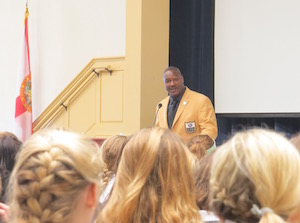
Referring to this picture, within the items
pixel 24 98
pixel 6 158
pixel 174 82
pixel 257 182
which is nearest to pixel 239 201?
pixel 257 182

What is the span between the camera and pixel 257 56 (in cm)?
545

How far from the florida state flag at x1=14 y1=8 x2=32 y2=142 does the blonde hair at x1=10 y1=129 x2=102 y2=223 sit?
5451mm

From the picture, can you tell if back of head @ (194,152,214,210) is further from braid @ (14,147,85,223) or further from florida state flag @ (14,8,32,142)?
florida state flag @ (14,8,32,142)

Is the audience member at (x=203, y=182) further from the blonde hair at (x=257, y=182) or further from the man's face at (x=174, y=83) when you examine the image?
the man's face at (x=174, y=83)

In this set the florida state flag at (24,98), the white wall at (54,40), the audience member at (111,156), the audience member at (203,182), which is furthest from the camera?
the florida state flag at (24,98)

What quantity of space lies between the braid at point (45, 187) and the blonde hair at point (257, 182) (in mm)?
335

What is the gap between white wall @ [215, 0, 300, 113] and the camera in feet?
17.1

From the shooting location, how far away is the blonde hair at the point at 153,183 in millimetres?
1607

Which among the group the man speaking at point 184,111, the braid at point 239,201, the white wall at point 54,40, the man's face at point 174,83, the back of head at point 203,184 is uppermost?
the white wall at point 54,40

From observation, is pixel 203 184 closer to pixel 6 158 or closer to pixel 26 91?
pixel 6 158

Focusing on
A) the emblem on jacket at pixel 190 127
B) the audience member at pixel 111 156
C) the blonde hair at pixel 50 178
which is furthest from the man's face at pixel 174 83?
the blonde hair at pixel 50 178

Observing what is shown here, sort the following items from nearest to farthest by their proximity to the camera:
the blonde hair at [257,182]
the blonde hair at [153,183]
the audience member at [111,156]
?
the blonde hair at [257,182] → the blonde hair at [153,183] → the audience member at [111,156]

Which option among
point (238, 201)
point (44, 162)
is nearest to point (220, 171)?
point (238, 201)

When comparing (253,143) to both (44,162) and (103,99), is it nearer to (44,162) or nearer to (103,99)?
(44,162)
